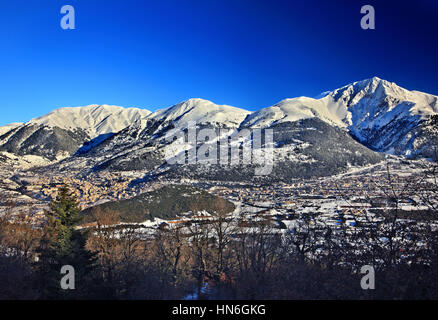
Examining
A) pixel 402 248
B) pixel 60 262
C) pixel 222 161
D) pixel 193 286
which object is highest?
pixel 222 161

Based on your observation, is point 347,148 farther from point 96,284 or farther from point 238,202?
point 96,284

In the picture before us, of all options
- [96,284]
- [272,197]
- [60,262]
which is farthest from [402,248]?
[272,197]

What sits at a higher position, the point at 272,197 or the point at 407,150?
the point at 407,150

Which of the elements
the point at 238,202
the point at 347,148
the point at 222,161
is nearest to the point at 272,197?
the point at 238,202

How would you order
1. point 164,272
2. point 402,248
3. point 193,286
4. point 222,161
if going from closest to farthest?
1. point 402,248
2. point 193,286
3. point 164,272
4. point 222,161

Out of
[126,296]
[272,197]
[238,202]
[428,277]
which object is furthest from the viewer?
[272,197]

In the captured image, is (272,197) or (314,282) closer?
(314,282)
